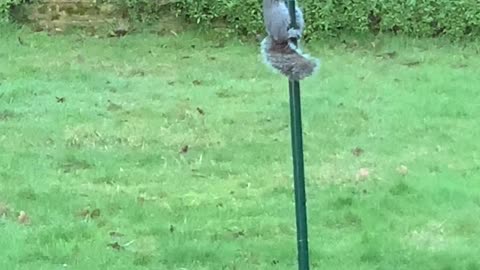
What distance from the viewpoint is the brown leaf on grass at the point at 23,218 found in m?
4.96

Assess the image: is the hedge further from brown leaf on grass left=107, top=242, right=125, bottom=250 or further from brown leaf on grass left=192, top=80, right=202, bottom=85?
brown leaf on grass left=107, top=242, right=125, bottom=250

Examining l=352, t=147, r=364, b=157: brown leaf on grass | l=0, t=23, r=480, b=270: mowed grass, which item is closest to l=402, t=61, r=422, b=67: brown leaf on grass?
l=0, t=23, r=480, b=270: mowed grass

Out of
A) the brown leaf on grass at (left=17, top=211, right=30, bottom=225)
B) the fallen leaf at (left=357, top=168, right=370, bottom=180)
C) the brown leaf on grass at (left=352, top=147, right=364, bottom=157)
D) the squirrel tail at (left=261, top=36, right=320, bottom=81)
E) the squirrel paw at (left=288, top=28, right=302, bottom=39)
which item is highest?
the squirrel paw at (left=288, top=28, right=302, bottom=39)

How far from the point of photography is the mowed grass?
461 cm

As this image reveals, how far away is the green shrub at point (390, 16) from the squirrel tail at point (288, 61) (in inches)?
247

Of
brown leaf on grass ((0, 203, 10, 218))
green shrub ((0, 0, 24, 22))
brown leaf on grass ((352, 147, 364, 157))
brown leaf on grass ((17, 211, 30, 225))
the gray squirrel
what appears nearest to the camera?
the gray squirrel

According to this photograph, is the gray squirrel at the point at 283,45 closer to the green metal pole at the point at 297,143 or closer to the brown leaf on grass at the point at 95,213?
the green metal pole at the point at 297,143

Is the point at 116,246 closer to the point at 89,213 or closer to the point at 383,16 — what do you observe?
the point at 89,213

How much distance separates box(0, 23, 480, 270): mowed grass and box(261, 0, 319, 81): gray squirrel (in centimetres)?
134

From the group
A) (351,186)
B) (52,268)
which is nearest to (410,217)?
(351,186)

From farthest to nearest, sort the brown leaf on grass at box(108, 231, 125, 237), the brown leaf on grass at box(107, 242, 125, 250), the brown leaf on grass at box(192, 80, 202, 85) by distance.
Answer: the brown leaf on grass at box(192, 80, 202, 85) < the brown leaf on grass at box(108, 231, 125, 237) < the brown leaf on grass at box(107, 242, 125, 250)

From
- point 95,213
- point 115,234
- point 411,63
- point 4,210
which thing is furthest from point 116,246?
point 411,63

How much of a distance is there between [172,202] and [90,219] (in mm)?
455

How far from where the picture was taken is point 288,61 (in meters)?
3.24
